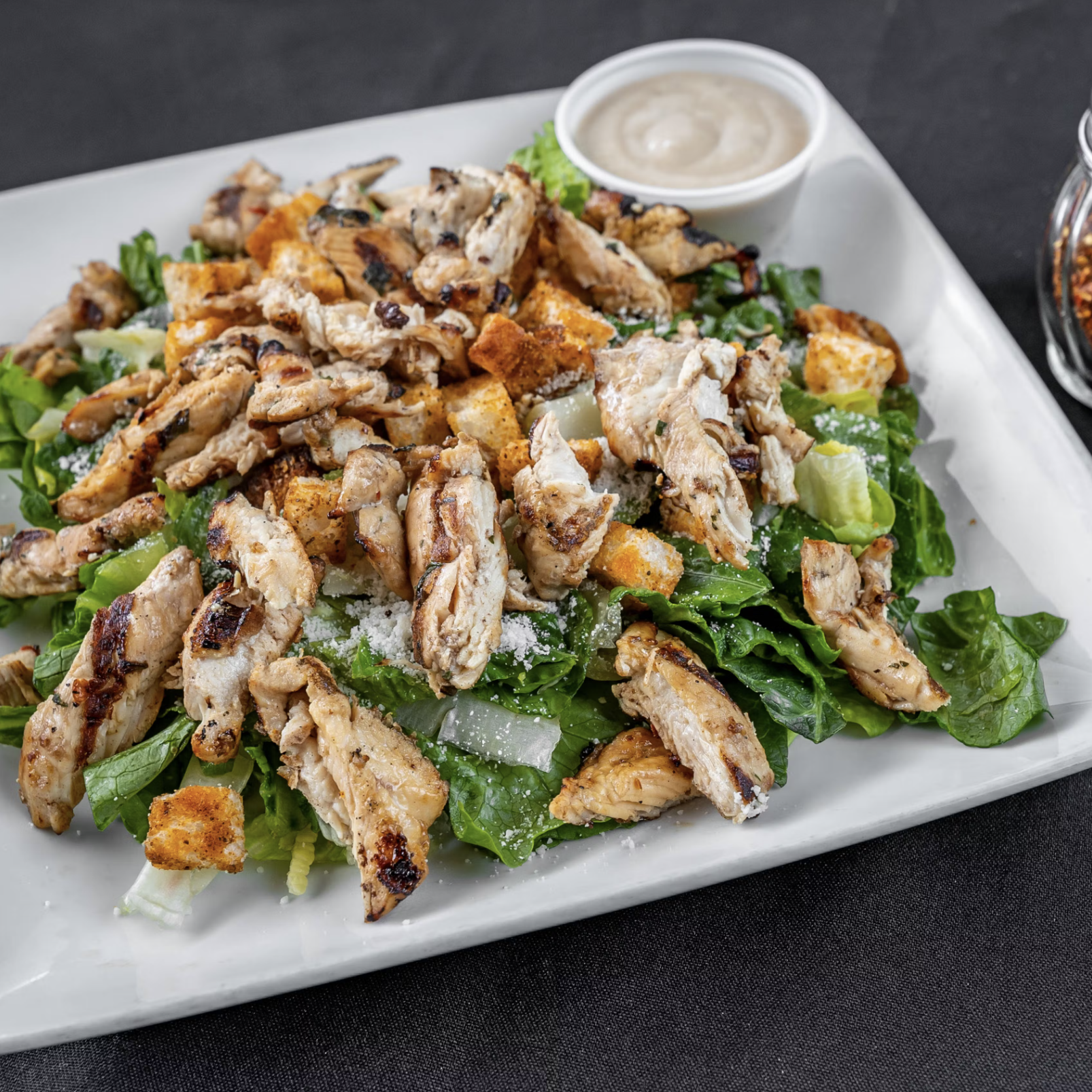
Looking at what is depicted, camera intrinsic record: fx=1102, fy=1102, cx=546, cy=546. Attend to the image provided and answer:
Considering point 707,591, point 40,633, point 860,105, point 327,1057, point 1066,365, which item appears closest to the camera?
point 327,1057

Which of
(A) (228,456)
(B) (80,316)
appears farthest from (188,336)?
(B) (80,316)

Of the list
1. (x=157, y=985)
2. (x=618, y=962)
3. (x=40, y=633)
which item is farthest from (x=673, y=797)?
(x=40, y=633)

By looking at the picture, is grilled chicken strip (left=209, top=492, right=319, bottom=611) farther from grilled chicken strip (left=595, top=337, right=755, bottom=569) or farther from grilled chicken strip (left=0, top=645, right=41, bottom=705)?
grilled chicken strip (left=595, top=337, right=755, bottom=569)

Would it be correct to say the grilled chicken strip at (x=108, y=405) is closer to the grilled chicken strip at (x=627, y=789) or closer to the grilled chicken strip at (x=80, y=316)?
the grilled chicken strip at (x=80, y=316)

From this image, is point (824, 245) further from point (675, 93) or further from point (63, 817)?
point (63, 817)

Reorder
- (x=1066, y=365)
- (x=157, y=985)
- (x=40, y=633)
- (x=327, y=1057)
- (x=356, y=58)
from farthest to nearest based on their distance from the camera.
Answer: (x=356, y=58) → (x=1066, y=365) → (x=40, y=633) → (x=327, y=1057) → (x=157, y=985)

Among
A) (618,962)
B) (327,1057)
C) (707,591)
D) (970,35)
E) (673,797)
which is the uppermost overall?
(970,35)

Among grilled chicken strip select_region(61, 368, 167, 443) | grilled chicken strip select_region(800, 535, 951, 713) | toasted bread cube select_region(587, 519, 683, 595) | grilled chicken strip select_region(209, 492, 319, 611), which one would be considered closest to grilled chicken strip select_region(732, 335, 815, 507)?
grilled chicken strip select_region(800, 535, 951, 713)

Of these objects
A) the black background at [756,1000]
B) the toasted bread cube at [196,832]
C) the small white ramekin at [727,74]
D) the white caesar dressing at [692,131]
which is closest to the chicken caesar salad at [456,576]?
the toasted bread cube at [196,832]
